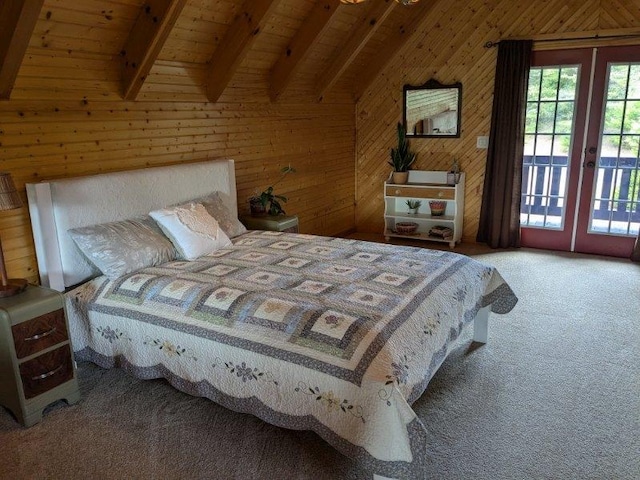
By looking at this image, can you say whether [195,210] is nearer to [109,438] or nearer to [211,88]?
[211,88]

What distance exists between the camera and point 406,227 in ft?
18.7

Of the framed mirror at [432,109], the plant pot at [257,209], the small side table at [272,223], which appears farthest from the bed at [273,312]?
the framed mirror at [432,109]

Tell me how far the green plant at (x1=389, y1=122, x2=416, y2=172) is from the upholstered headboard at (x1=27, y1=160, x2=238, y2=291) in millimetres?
2769

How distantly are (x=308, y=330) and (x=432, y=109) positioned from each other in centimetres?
411

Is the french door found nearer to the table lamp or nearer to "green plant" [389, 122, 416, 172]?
"green plant" [389, 122, 416, 172]

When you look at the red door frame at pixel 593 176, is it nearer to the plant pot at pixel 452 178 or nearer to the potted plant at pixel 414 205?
the plant pot at pixel 452 178

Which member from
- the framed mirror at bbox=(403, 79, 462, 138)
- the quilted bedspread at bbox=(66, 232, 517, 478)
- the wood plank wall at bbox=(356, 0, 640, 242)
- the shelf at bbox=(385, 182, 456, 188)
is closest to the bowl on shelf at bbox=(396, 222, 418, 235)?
the shelf at bbox=(385, 182, 456, 188)

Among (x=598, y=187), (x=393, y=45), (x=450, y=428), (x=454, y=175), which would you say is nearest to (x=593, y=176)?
(x=598, y=187)

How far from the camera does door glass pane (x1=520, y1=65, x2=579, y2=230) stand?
195 inches

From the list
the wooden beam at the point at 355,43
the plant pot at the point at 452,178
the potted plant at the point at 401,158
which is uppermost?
the wooden beam at the point at 355,43

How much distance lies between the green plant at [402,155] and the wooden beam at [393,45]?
65 cm

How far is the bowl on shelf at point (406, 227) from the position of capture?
18.7ft

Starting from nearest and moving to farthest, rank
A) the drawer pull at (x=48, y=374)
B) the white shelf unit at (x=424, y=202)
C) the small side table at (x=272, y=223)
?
the drawer pull at (x=48, y=374) → the small side table at (x=272, y=223) → the white shelf unit at (x=424, y=202)

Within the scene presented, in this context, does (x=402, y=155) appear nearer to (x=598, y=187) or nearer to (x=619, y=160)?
(x=598, y=187)
